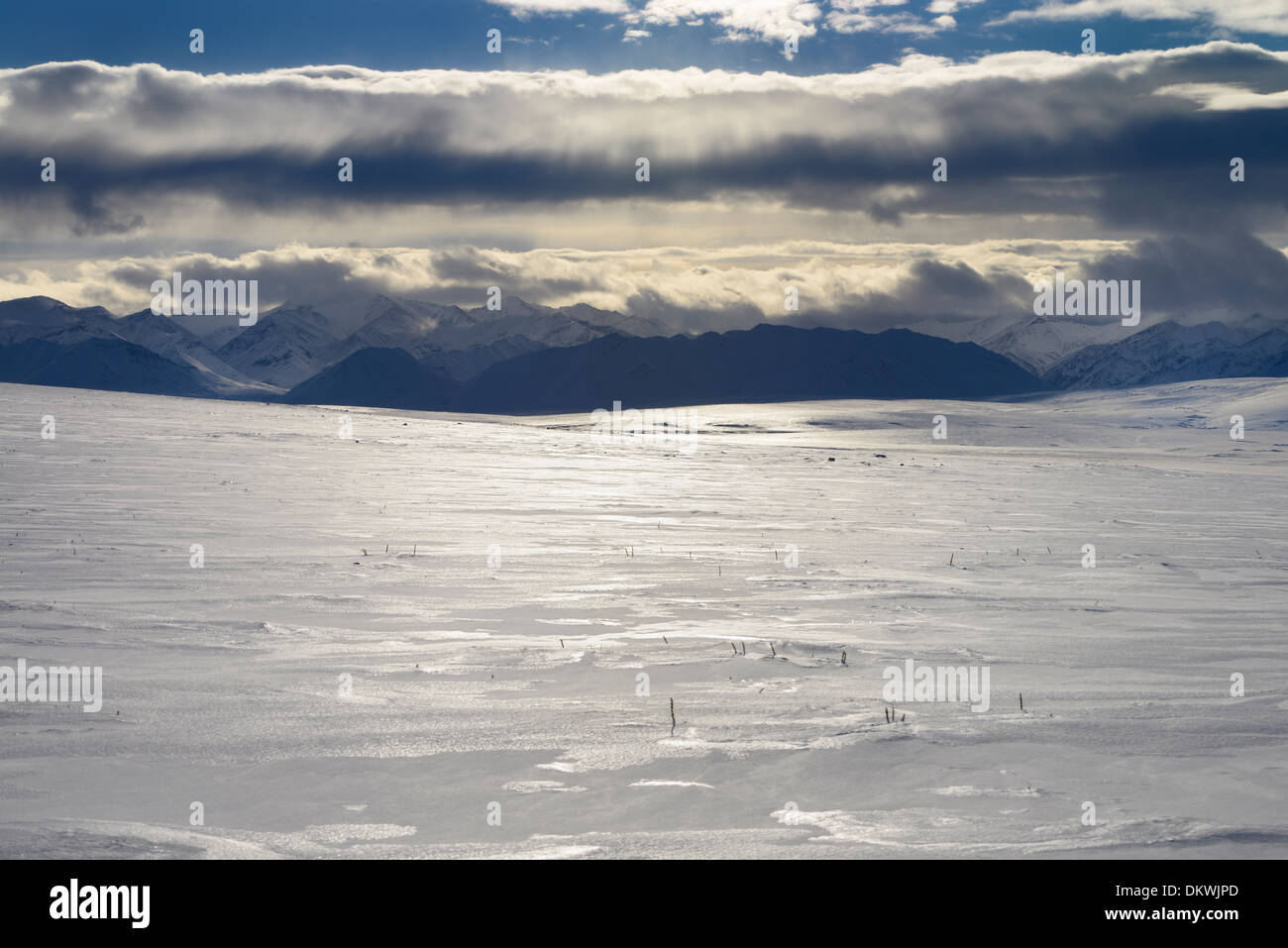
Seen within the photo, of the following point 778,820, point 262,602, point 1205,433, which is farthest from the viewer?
point 1205,433

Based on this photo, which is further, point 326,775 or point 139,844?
point 326,775

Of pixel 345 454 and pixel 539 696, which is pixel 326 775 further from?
pixel 345 454

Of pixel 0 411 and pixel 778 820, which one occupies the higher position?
pixel 0 411

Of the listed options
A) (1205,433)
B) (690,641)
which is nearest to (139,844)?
(690,641)
